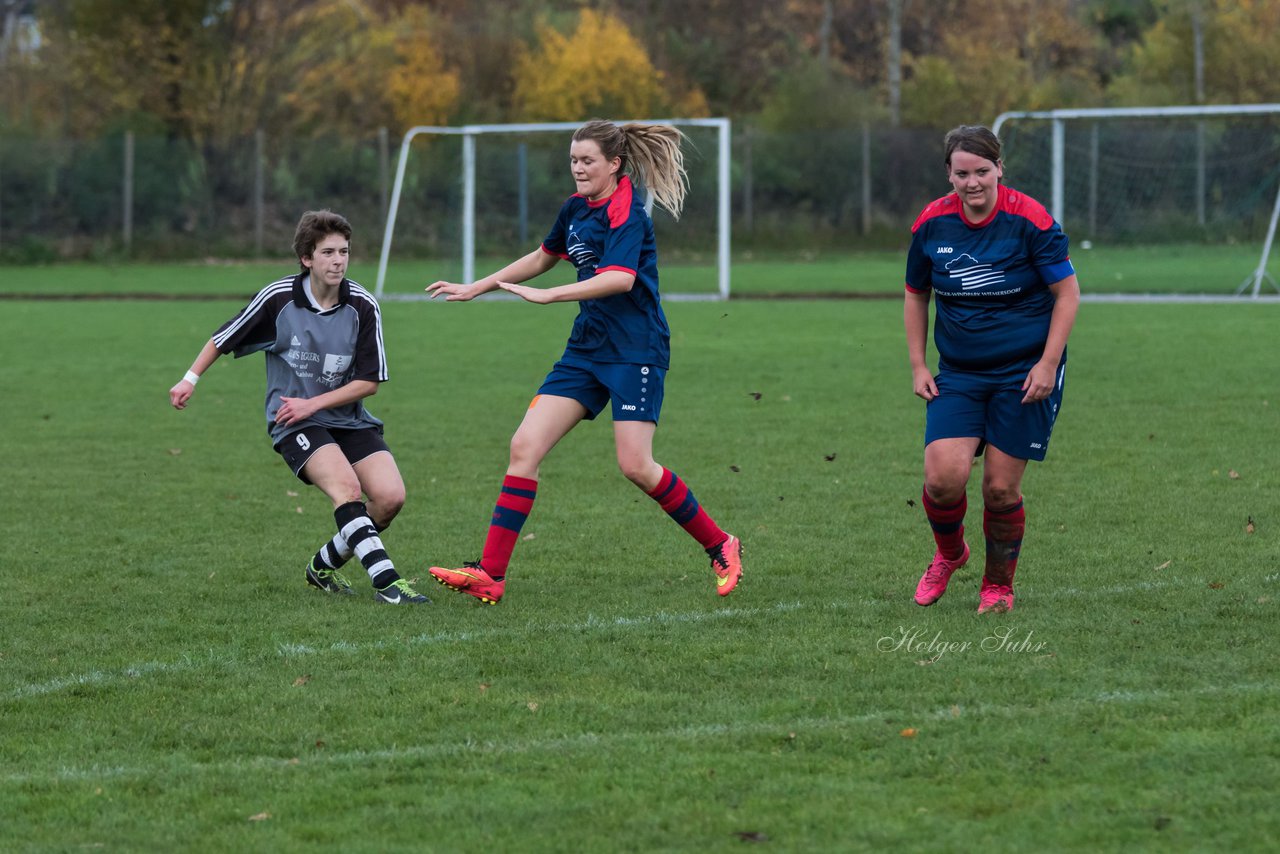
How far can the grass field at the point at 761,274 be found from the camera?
24.3 m

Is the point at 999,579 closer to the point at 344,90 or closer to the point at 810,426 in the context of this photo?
the point at 810,426

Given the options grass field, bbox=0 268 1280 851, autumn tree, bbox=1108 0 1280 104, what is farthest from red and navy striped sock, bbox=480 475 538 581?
autumn tree, bbox=1108 0 1280 104

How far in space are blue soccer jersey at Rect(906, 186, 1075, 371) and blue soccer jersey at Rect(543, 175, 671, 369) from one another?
1.01m

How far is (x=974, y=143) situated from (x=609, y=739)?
237cm

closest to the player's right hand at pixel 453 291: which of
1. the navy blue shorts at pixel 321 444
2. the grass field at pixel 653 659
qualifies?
the navy blue shorts at pixel 321 444

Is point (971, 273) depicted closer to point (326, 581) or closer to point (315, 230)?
point (315, 230)

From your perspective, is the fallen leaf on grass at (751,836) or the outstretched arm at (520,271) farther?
the outstretched arm at (520,271)

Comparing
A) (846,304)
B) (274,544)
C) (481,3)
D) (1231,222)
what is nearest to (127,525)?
(274,544)

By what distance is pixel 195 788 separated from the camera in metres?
4.17

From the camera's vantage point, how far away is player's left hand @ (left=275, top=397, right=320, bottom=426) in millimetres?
6527

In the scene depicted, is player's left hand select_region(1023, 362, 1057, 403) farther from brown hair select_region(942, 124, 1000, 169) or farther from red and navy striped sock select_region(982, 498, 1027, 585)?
brown hair select_region(942, 124, 1000, 169)

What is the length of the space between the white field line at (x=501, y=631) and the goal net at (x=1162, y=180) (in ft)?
56.2

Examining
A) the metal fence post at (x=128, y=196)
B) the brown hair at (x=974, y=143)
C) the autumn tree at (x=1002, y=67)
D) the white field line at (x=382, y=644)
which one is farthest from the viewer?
the autumn tree at (x=1002, y=67)

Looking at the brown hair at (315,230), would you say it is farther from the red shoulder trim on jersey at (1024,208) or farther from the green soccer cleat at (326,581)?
the red shoulder trim on jersey at (1024,208)
